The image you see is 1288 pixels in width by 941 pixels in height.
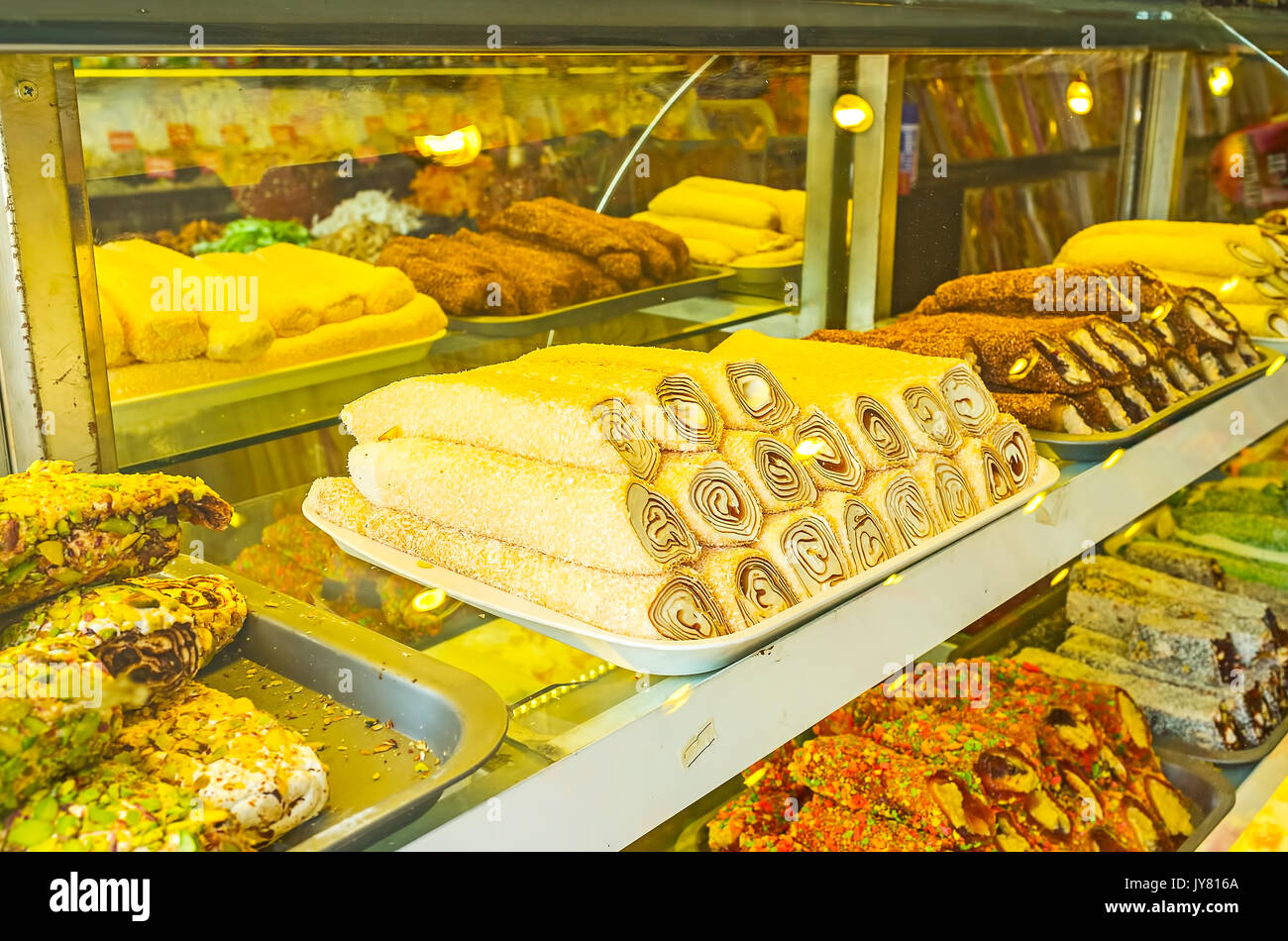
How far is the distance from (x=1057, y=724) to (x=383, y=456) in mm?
1246

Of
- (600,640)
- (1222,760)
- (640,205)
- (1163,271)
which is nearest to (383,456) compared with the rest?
(600,640)

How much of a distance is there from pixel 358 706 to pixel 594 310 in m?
0.90

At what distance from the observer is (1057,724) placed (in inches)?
76.8

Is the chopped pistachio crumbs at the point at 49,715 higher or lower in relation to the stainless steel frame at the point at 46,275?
lower

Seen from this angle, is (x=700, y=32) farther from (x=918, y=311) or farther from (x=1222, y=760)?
(x=1222, y=760)

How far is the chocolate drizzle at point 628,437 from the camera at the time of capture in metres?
1.13

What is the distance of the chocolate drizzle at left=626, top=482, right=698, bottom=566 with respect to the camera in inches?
42.3

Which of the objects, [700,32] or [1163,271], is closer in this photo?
[700,32]

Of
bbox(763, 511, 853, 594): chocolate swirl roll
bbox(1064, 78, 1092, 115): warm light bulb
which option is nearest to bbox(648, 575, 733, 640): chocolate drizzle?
bbox(763, 511, 853, 594): chocolate swirl roll

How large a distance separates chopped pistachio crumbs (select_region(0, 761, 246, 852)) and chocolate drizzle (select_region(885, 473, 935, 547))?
784 mm

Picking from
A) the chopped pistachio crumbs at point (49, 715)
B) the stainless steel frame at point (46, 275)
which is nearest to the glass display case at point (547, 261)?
the stainless steel frame at point (46, 275)

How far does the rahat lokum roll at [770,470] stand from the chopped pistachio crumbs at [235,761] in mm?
505

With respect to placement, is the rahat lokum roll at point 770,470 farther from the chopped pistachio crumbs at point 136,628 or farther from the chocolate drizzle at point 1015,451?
the chopped pistachio crumbs at point 136,628

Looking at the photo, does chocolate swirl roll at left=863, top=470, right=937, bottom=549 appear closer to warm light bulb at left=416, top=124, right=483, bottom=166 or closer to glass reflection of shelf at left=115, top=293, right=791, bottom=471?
glass reflection of shelf at left=115, top=293, right=791, bottom=471
